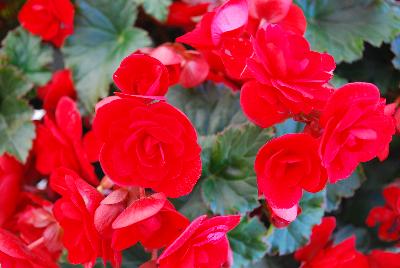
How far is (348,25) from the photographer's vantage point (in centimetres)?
100

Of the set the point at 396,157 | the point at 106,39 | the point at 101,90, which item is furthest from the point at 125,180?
the point at 396,157

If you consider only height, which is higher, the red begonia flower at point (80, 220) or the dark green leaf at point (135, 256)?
the red begonia flower at point (80, 220)

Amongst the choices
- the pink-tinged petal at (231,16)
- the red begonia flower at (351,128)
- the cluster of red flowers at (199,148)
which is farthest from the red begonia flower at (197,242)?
the pink-tinged petal at (231,16)

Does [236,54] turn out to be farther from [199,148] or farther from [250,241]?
[250,241]

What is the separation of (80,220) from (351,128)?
314 millimetres

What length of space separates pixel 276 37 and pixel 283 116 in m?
0.09

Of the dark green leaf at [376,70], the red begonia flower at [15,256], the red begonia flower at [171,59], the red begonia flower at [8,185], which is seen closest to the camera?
the red begonia flower at [15,256]

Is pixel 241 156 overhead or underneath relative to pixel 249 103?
underneath

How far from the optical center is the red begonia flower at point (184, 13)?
0.99 m

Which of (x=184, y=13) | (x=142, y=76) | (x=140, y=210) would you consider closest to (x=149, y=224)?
(x=140, y=210)

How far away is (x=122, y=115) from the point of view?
0.59 meters

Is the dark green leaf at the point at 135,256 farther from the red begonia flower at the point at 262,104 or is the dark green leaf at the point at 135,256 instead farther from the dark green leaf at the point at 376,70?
the dark green leaf at the point at 376,70

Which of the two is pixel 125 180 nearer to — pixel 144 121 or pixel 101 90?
pixel 144 121

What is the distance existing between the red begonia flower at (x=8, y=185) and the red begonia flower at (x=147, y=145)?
37 cm
